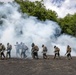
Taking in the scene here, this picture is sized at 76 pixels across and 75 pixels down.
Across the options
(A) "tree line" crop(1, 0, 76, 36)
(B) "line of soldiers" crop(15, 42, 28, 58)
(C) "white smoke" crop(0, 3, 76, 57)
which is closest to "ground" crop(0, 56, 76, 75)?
(B) "line of soldiers" crop(15, 42, 28, 58)

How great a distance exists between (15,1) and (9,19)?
14751 mm

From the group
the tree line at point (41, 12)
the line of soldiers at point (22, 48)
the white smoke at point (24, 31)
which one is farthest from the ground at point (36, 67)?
the tree line at point (41, 12)

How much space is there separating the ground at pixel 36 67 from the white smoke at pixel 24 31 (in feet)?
64.4

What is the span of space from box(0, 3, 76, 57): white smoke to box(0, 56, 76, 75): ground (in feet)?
64.4

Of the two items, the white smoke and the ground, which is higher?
the white smoke

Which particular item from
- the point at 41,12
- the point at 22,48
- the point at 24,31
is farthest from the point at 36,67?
the point at 41,12

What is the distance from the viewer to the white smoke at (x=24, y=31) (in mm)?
61378

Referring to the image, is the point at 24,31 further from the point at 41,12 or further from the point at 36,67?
the point at 36,67

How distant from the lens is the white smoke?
61378mm

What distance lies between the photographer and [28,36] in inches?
2432

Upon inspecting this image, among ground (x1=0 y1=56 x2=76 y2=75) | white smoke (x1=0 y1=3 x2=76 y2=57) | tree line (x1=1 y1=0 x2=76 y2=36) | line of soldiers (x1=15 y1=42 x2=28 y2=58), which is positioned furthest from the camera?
tree line (x1=1 y1=0 x2=76 y2=36)

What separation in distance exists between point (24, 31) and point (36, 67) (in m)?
26.9

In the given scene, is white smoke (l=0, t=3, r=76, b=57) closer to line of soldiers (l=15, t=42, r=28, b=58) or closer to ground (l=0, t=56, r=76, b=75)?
line of soldiers (l=15, t=42, r=28, b=58)

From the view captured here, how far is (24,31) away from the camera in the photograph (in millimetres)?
63781
